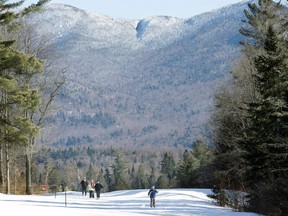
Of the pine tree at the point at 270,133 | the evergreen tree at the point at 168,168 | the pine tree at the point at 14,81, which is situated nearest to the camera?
the pine tree at the point at 270,133

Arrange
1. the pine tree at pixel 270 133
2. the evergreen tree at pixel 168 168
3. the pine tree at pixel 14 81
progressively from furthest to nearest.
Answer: the evergreen tree at pixel 168 168 → the pine tree at pixel 14 81 → the pine tree at pixel 270 133

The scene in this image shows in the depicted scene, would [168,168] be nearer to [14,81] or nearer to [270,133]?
[14,81]

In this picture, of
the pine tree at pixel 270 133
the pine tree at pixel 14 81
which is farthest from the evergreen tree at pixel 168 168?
the pine tree at pixel 14 81

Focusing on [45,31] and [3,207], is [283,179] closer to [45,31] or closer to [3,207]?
[3,207]

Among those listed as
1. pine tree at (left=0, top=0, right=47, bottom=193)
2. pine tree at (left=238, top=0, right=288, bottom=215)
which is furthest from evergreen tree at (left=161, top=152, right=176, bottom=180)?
pine tree at (left=0, top=0, right=47, bottom=193)

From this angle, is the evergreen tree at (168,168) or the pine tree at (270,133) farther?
the evergreen tree at (168,168)

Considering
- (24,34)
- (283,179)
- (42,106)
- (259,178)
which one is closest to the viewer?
(283,179)

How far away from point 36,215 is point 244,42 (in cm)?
2742

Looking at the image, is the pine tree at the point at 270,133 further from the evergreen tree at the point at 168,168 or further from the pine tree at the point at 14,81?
the evergreen tree at the point at 168,168

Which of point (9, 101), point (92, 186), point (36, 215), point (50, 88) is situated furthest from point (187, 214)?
point (50, 88)

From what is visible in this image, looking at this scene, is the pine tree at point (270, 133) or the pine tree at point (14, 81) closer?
the pine tree at point (270, 133)

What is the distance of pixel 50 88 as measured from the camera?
42.2 m

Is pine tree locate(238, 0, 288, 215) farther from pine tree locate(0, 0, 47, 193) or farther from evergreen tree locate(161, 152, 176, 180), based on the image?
evergreen tree locate(161, 152, 176, 180)

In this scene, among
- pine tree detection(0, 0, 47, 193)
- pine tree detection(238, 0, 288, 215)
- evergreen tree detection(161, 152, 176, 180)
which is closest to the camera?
pine tree detection(238, 0, 288, 215)
